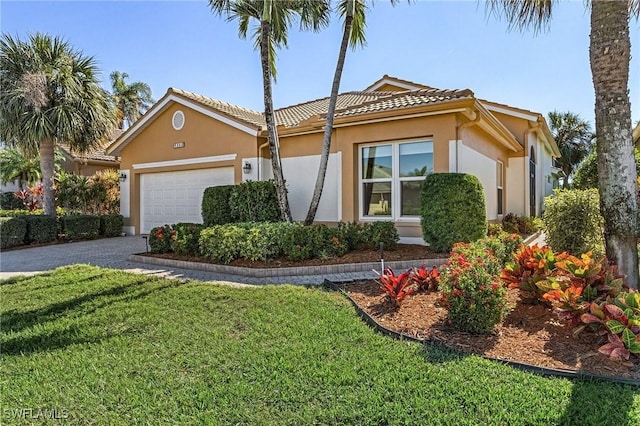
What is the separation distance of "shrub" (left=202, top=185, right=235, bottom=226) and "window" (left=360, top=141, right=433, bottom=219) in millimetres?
4603

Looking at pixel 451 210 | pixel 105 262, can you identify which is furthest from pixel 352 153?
pixel 105 262

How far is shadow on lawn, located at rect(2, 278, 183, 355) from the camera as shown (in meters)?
4.62

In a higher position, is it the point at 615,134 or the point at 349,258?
the point at 615,134

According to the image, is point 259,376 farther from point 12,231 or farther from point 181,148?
point 12,231

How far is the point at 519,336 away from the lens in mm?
4484

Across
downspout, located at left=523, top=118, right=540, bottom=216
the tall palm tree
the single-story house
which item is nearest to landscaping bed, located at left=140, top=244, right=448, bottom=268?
the single-story house

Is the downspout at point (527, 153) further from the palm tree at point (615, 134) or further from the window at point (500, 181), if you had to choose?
the palm tree at point (615, 134)

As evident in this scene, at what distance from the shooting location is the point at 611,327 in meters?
3.84

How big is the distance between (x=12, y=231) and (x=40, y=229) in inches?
36.5

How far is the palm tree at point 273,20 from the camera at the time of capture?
418 inches

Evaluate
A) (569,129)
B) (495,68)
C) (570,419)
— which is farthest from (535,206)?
(569,129)

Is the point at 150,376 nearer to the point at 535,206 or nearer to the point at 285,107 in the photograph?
the point at 285,107

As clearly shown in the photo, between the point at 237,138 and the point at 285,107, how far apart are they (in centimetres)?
785

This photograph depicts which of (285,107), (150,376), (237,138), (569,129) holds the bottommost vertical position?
(150,376)
